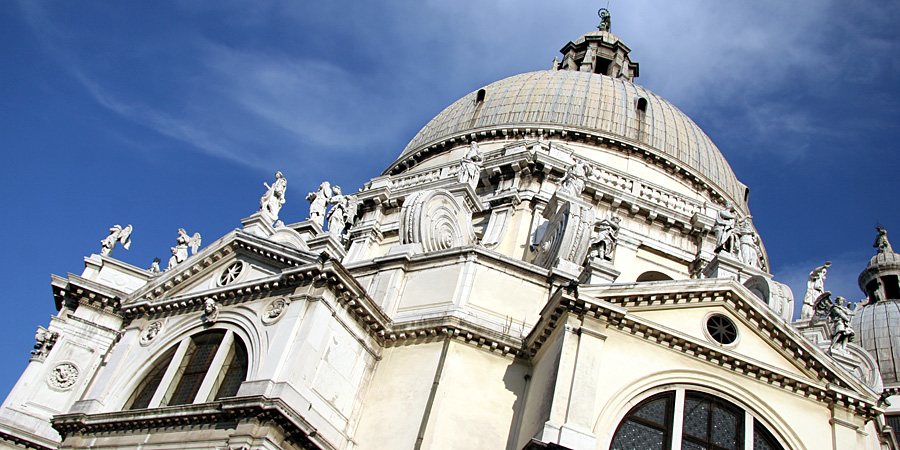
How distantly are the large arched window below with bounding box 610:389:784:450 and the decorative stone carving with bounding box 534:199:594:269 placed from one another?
5.55 metres

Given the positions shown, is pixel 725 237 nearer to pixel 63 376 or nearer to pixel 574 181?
pixel 574 181

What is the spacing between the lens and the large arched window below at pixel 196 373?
1936 centimetres

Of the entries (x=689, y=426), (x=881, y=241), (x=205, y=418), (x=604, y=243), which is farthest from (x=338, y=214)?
(x=881, y=241)

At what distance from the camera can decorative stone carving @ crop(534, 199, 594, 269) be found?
22469 mm

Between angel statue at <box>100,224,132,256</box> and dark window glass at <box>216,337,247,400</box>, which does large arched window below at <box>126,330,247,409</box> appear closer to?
dark window glass at <box>216,337,247,400</box>

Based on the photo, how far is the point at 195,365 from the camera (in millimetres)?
20562

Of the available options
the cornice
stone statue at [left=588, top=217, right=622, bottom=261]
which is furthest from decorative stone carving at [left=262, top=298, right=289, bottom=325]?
stone statue at [left=588, top=217, right=622, bottom=261]

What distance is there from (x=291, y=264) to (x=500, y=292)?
5816mm

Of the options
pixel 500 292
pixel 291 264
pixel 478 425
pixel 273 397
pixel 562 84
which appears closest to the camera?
pixel 273 397

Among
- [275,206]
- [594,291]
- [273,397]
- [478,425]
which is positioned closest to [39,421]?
[275,206]

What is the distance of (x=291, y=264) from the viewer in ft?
73.8

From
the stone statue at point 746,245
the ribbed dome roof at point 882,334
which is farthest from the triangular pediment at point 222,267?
the ribbed dome roof at point 882,334

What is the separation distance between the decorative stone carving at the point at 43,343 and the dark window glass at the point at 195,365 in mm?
8596

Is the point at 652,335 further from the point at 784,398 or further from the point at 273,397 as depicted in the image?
the point at 273,397
